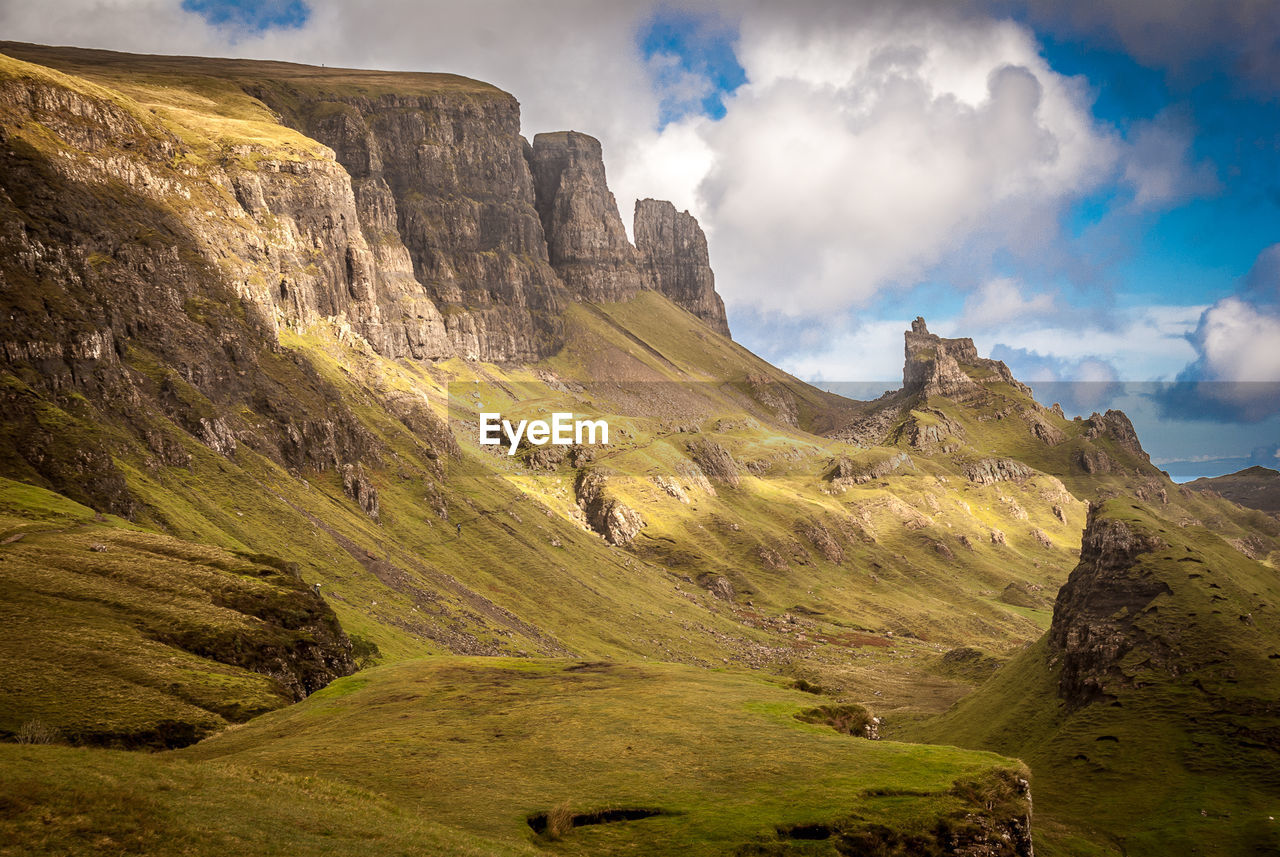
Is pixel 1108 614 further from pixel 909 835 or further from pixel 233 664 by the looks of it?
pixel 233 664

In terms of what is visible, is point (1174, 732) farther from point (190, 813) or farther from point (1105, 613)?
point (190, 813)

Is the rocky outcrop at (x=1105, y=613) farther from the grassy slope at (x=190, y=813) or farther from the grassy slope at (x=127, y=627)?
the grassy slope at (x=127, y=627)

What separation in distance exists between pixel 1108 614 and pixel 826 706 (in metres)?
86.2

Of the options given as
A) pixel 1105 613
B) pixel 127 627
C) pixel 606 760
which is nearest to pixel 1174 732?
pixel 1105 613

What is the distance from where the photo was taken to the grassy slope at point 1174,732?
101 m

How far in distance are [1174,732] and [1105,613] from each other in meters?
31.7

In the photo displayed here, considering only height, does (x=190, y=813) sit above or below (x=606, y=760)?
above

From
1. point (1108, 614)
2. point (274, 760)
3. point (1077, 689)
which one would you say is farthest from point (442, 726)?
point (1108, 614)

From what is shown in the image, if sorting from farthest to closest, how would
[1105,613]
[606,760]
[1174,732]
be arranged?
[1105,613], [1174,732], [606,760]

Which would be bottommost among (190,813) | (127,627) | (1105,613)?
(1105,613)

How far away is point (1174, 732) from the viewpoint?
11819cm

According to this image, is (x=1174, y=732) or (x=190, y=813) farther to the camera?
(x=1174, y=732)

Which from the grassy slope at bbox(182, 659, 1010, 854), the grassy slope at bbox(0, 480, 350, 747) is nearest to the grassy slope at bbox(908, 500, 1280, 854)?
the grassy slope at bbox(182, 659, 1010, 854)

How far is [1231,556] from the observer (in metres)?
157
